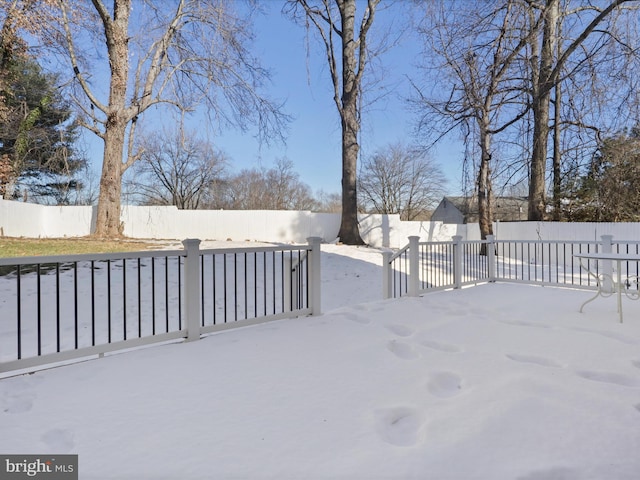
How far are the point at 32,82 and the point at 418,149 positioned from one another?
15303mm

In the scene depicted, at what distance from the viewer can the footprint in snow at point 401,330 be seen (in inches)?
126

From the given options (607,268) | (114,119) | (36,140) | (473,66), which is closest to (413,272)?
(607,268)

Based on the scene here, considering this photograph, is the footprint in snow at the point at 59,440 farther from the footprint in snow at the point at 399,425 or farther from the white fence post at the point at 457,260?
the white fence post at the point at 457,260

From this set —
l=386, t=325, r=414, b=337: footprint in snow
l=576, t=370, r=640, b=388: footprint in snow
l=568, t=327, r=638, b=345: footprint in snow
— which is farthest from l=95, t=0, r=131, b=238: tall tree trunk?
l=576, t=370, r=640, b=388: footprint in snow

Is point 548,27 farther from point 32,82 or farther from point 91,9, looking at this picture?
point 32,82

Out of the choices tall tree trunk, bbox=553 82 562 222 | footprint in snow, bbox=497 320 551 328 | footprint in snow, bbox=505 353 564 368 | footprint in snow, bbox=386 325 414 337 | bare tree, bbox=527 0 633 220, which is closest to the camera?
footprint in snow, bbox=505 353 564 368

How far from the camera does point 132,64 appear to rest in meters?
10.3

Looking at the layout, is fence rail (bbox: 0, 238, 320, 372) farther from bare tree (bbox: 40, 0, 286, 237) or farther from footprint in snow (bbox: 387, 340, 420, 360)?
bare tree (bbox: 40, 0, 286, 237)

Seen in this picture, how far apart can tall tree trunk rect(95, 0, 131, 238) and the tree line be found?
0.03 m

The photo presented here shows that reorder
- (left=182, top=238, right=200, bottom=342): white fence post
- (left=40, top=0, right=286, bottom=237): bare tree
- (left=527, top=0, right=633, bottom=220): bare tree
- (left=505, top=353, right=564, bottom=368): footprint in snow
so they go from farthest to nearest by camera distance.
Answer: (left=40, top=0, right=286, bottom=237): bare tree, (left=527, top=0, right=633, bottom=220): bare tree, (left=182, top=238, right=200, bottom=342): white fence post, (left=505, top=353, right=564, bottom=368): footprint in snow

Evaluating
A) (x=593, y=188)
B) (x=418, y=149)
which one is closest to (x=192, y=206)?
(x=418, y=149)

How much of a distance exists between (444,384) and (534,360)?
0.85m

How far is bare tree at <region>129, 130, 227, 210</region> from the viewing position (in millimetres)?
25406

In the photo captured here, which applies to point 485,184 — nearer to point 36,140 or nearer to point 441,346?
point 441,346
